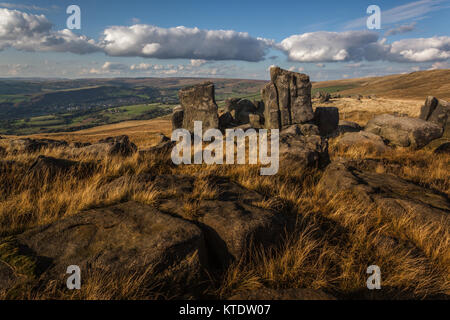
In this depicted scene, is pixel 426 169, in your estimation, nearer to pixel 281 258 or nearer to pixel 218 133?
pixel 281 258

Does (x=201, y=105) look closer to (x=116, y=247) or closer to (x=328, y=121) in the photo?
(x=328, y=121)

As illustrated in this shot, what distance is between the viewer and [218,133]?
22953 millimetres

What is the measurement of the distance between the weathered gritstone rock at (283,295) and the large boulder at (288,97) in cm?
2192

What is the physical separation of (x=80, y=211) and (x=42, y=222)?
526 mm

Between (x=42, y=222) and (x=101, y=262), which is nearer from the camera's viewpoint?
(x=101, y=262)

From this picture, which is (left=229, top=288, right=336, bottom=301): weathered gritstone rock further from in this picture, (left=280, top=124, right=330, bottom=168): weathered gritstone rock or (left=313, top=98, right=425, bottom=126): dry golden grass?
(left=313, top=98, right=425, bottom=126): dry golden grass

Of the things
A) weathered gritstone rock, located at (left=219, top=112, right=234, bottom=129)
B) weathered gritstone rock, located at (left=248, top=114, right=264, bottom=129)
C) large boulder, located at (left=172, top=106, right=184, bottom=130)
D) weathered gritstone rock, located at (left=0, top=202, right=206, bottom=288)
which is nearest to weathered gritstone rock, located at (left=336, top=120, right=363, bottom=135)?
weathered gritstone rock, located at (left=248, top=114, right=264, bottom=129)

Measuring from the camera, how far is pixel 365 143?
44.2ft

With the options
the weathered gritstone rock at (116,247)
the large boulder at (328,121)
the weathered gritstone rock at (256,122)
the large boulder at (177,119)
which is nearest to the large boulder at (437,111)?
the large boulder at (328,121)

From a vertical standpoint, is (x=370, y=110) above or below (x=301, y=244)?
above

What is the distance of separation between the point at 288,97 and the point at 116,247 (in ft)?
74.8

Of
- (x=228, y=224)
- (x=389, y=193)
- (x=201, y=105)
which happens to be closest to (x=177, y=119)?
(x=201, y=105)
